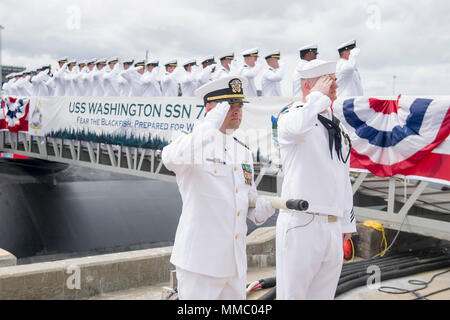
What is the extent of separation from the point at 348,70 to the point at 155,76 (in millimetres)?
7156

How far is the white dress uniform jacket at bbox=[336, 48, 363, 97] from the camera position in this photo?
9.22 metres

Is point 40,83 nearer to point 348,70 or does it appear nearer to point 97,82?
point 97,82

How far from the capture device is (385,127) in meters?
6.36

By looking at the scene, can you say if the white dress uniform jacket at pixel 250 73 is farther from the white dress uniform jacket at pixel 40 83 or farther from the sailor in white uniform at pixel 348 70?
the white dress uniform jacket at pixel 40 83

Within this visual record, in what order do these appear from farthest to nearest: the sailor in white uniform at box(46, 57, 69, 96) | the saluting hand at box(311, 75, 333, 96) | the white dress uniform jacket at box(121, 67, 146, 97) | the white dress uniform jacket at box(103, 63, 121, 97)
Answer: the sailor in white uniform at box(46, 57, 69, 96), the white dress uniform jacket at box(103, 63, 121, 97), the white dress uniform jacket at box(121, 67, 146, 97), the saluting hand at box(311, 75, 333, 96)

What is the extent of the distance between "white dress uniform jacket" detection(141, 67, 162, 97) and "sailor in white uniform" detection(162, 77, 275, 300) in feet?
39.0

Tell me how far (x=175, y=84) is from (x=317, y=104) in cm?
1173

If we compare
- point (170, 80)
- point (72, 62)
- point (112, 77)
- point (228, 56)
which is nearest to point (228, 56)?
point (228, 56)

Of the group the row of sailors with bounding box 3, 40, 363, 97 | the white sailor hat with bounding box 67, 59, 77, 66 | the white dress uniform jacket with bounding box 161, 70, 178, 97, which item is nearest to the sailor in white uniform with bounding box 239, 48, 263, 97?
the row of sailors with bounding box 3, 40, 363, 97

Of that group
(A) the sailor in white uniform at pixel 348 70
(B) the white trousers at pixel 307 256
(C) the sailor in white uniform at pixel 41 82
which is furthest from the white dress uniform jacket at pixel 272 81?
(C) the sailor in white uniform at pixel 41 82

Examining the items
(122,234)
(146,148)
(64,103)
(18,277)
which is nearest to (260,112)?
(146,148)

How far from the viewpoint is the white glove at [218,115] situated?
2756 mm

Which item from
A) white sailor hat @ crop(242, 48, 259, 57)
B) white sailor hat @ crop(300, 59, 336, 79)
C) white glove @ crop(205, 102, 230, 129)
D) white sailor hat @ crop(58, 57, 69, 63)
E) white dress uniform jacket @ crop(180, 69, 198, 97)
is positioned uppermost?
white sailor hat @ crop(58, 57, 69, 63)

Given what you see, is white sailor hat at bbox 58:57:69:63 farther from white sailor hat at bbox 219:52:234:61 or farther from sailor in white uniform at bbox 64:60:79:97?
white sailor hat at bbox 219:52:234:61
